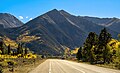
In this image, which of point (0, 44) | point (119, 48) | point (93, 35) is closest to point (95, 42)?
point (93, 35)

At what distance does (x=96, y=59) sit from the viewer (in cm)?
9850

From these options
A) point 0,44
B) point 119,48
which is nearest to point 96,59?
point 119,48

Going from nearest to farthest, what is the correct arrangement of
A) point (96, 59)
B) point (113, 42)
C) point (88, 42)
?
point (113, 42), point (96, 59), point (88, 42)

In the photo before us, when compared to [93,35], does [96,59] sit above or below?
below

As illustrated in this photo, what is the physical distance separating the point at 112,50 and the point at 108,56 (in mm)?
2292

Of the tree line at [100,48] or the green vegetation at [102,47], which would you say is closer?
the green vegetation at [102,47]

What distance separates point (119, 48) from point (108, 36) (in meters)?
34.2

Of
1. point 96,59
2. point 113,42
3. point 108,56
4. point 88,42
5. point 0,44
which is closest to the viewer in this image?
point 108,56

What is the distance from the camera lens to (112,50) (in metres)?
86.6

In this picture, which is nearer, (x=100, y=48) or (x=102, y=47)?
(x=102, y=47)

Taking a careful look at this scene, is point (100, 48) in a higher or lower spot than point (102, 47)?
lower

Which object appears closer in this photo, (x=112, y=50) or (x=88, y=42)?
(x=112, y=50)

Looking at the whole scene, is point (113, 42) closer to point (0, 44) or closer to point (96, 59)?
point (96, 59)

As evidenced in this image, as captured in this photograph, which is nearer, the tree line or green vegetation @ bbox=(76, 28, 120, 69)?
green vegetation @ bbox=(76, 28, 120, 69)
